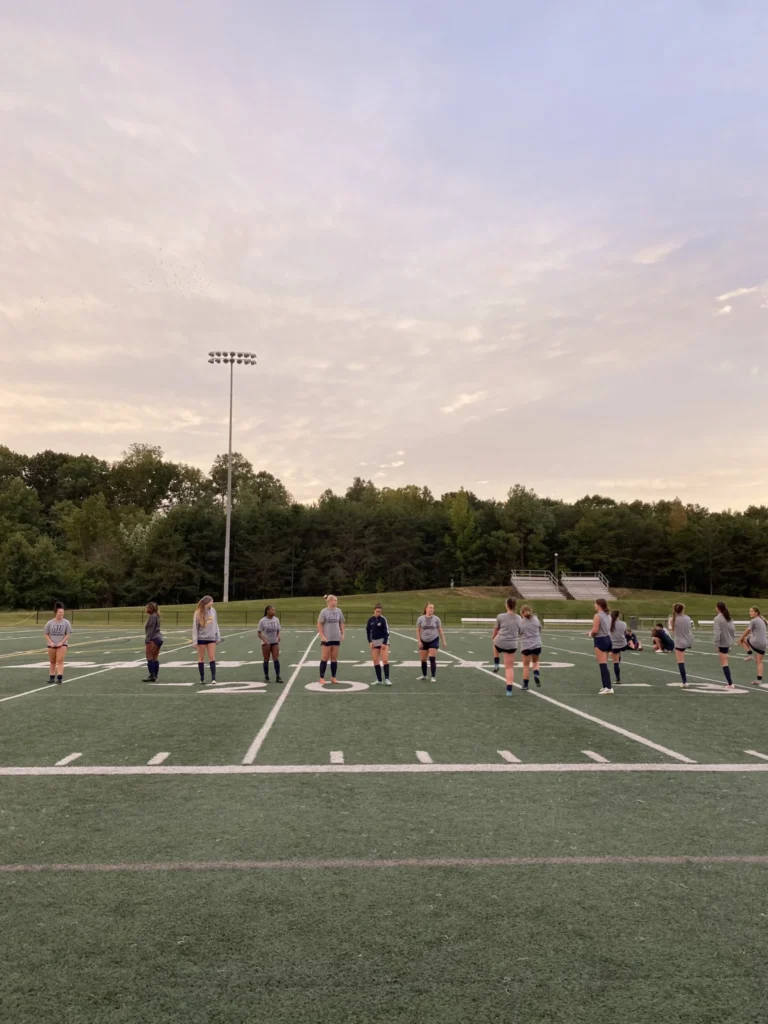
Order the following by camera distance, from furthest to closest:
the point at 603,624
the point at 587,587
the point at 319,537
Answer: the point at 319,537 < the point at 587,587 < the point at 603,624

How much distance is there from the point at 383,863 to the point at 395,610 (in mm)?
59259

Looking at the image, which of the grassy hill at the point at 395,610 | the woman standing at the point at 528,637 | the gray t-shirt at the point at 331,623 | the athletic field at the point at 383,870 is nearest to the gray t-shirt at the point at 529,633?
the woman standing at the point at 528,637

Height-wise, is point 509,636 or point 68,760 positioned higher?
point 509,636

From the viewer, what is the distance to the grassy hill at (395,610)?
56125 mm

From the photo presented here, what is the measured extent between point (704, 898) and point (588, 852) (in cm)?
101

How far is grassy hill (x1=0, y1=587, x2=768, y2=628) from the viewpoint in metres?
56.1

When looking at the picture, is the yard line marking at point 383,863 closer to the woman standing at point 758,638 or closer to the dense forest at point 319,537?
the woman standing at point 758,638

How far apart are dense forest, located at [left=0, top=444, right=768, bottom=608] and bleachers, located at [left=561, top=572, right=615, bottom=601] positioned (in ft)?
25.8

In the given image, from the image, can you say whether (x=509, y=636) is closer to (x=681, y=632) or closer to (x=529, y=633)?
(x=529, y=633)

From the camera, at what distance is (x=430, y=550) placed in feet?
340

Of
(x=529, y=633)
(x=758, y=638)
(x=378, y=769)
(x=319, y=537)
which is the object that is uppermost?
(x=319, y=537)

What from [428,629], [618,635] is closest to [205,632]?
[428,629]

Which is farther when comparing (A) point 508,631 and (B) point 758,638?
(B) point 758,638

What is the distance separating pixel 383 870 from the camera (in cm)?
530
